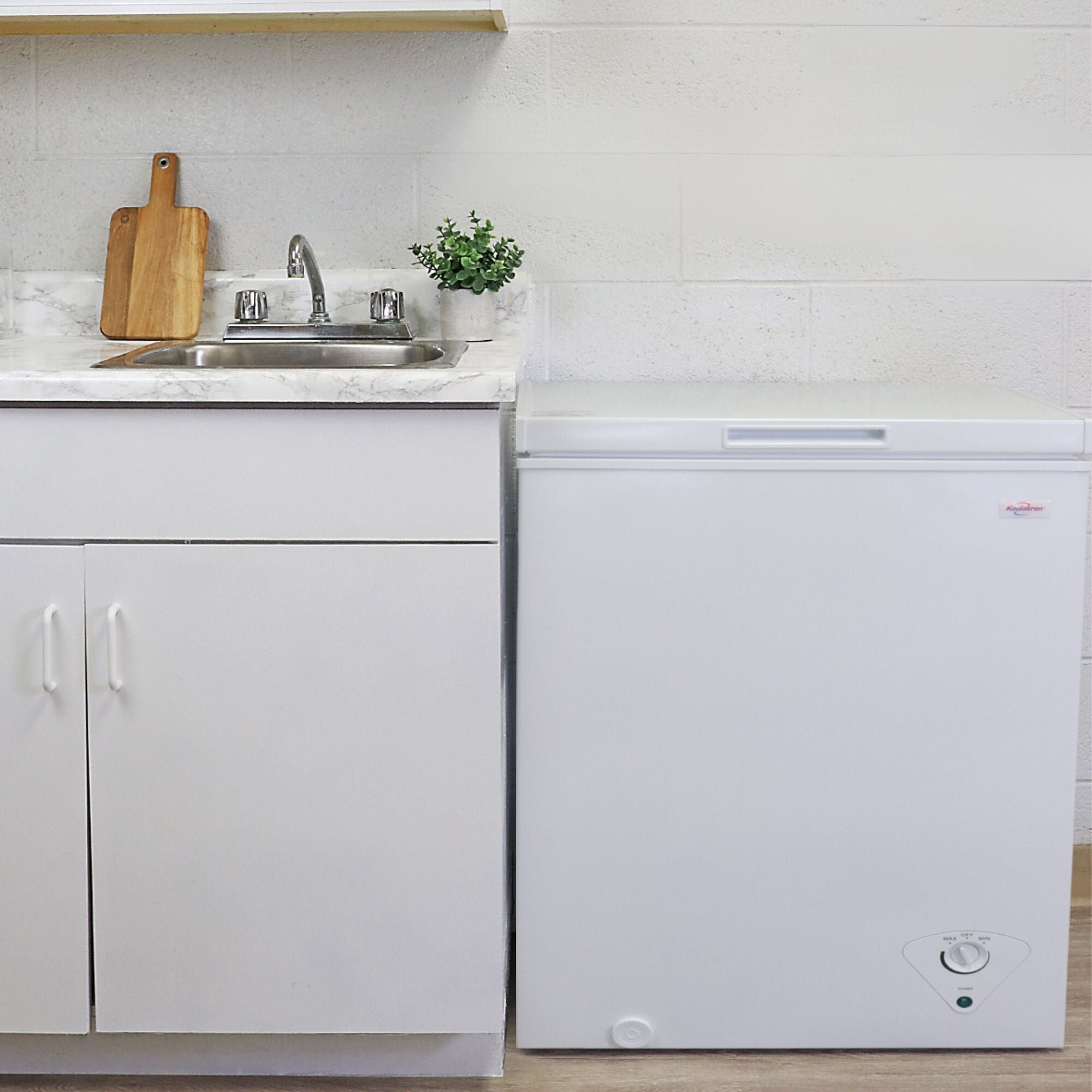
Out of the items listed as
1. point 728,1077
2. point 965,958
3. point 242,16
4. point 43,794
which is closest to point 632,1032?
point 728,1077

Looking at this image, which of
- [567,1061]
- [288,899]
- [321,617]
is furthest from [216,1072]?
[321,617]

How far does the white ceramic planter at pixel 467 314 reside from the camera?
1890 millimetres

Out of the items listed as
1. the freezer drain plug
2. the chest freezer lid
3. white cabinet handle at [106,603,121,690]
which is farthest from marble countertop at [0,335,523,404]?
the freezer drain plug

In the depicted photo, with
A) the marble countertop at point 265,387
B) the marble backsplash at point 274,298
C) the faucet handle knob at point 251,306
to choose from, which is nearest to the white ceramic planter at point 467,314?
the marble backsplash at point 274,298

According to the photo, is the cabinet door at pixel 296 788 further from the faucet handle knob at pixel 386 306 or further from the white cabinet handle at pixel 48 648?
the faucet handle knob at pixel 386 306

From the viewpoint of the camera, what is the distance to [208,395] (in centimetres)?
139

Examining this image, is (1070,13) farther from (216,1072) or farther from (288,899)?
(216,1072)

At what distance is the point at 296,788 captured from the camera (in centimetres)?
149

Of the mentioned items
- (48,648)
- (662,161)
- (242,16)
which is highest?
(242,16)

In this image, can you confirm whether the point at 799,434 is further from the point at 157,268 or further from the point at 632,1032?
the point at 157,268

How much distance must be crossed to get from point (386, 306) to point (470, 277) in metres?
0.16

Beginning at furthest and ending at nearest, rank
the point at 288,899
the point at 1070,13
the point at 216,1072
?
the point at 1070,13 < the point at 216,1072 < the point at 288,899

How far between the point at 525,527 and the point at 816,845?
0.57m

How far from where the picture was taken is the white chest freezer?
1.52 m
